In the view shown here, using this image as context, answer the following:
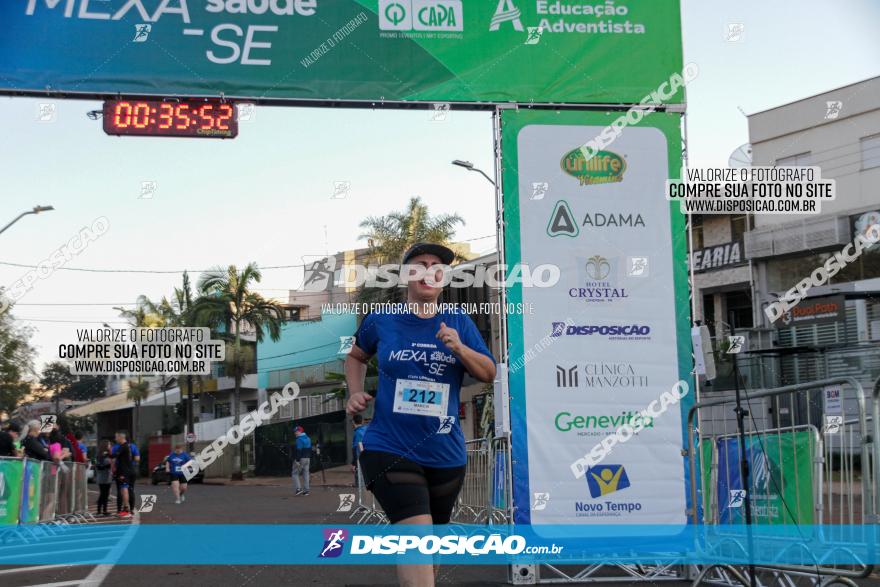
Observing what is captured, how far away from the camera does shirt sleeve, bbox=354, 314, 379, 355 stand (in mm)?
5027

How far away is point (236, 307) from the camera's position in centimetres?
5141

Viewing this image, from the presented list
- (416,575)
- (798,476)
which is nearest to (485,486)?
(798,476)

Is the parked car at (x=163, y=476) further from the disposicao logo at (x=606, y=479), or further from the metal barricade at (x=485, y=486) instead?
the disposicao logo at (x=606, y=479)

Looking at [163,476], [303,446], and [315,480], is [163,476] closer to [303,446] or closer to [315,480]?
[315,480]

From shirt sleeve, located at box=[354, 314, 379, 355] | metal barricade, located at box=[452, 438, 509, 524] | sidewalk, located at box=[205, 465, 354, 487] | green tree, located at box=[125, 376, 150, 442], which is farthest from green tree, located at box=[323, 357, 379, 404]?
shirt sleeve, located at box=[354, 314, 379, 355]

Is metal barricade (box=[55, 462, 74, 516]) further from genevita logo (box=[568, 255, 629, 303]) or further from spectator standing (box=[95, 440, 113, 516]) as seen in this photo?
genevita logo (box=[568, 255, 629, 303])

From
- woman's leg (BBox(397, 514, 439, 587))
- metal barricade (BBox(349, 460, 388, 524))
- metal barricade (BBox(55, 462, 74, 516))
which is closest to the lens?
woman's leg (BBox(397, 514, 439, 587))

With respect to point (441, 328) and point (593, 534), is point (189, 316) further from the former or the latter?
point (441, 328)

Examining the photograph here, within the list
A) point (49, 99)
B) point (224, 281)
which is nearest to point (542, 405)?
point (49, 99)

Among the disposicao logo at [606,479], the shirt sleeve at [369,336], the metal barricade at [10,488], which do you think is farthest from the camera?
the metal barricade at [10,488]

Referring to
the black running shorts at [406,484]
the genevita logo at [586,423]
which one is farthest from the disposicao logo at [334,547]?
the black running shorts at [406,484]

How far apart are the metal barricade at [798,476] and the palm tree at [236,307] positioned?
4399cm

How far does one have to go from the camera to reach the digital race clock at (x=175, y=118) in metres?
8.95

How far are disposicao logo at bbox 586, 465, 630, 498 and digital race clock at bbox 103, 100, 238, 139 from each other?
14.8ft
